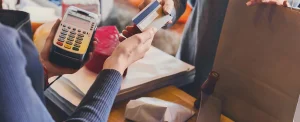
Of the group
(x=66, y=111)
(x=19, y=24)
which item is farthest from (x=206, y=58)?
(x=19, y=24)

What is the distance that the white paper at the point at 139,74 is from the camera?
88 cm

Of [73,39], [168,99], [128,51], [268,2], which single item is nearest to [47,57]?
[73,39]

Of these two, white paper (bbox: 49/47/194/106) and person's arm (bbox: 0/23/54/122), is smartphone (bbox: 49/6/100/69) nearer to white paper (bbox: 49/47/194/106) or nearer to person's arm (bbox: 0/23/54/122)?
white paper (bbox: 49/47/194/106)

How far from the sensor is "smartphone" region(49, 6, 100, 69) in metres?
0.72

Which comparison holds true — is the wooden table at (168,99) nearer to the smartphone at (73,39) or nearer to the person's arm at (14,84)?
the smartphone at (73,39)

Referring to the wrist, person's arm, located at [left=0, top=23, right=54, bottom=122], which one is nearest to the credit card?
the wrist

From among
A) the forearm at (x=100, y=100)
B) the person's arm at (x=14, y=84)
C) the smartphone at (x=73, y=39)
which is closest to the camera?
the person's arm at (x=14, y=84)

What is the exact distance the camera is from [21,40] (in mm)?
446

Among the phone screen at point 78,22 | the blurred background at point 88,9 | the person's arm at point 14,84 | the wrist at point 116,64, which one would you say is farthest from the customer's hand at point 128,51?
the blurred background at point 88,9

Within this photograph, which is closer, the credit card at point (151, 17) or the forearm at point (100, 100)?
the forearm at point (100, 100)

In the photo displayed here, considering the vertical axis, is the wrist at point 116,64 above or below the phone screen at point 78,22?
below

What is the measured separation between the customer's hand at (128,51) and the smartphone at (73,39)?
97mm

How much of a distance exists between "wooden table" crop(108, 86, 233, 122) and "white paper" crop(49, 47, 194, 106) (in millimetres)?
42

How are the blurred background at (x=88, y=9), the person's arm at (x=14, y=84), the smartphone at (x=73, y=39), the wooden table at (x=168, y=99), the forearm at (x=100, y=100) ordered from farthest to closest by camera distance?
1. the blurred background at (x=88, y=9)
2. the wooden table at (x=168, y=99)
3. the smartphone at (x=73, y=39)
4. the forearm at (x=100, y=100)
5. the person's arm at (x=14, y=84)
